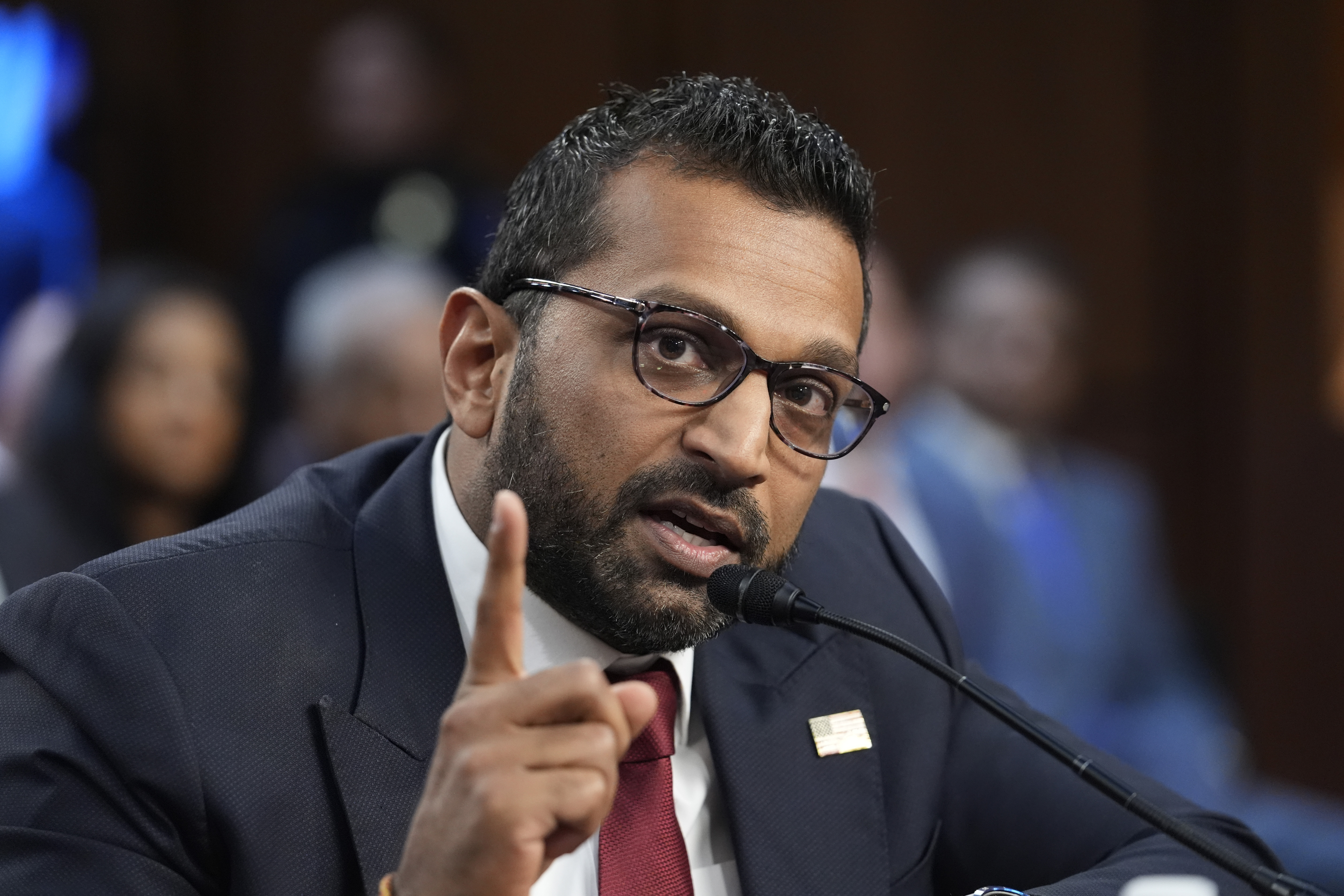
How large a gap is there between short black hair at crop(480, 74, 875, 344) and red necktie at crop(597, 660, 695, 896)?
49 cm

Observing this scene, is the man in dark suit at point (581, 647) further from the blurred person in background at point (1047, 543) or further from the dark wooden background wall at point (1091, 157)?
the dark wooden background wall at point (1091, 157)

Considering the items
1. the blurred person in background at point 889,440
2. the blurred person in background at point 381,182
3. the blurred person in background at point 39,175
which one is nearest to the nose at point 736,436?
the blurred person in background at point 889,440

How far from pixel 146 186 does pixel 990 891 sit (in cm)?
408

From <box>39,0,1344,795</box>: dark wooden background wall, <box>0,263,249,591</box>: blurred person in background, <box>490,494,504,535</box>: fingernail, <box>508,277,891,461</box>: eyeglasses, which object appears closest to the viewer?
<box>490,494,504,535</box>: fingernail

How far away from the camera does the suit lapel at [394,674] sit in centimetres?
144

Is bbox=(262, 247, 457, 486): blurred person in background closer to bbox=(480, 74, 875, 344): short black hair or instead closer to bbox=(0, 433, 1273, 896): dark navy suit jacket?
bbox=(0, 433, 1273, 896): dark navy suit jacket

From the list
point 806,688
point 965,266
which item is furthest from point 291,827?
point 965,266

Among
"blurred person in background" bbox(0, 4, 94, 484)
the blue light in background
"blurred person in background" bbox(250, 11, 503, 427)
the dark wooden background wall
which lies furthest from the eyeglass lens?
the blue light in background

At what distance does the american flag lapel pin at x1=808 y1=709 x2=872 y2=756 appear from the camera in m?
1.76

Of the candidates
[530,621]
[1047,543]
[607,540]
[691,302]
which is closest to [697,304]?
[691,302]

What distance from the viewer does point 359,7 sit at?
4770mm

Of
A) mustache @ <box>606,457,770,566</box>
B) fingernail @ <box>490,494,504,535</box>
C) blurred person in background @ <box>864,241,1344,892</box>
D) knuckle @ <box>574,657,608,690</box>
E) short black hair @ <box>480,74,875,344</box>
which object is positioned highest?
short black hair @ <box>480,74,875,344</box>

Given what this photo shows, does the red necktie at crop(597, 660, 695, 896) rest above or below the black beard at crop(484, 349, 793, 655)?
below

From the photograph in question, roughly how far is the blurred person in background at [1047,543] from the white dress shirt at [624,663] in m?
1.66
